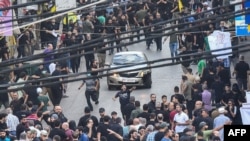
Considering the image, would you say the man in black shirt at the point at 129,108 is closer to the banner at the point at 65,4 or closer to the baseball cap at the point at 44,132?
the banner at the point at 65,4

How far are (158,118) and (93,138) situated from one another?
156 centimetres

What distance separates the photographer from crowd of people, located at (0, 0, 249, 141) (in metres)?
22.0

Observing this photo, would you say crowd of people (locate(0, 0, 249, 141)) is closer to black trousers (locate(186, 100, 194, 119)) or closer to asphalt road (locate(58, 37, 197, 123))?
black trousers (locate(186, 100, 194, 119))

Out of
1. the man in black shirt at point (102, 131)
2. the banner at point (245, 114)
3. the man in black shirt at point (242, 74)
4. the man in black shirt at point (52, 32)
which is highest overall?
the man in black shirt at point (52, 32)

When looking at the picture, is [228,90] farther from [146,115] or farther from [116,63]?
[116,63]

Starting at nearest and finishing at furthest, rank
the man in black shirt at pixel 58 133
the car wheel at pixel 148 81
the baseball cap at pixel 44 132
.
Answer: the baseball cap at pixel 44 132 < the man in black shirt at pixel 58 133 < the car wheel at pixel 148 81

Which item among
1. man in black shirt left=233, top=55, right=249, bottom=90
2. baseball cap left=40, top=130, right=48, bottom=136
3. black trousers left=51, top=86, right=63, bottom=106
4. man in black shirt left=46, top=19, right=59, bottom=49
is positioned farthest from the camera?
man in black shirt left=46, top=19, right=59, bottom=49

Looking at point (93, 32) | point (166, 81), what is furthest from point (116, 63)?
point (93, 32)

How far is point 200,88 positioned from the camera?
27.6m

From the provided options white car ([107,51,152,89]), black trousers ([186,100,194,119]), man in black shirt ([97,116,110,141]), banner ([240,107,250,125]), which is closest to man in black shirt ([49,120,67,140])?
man in black shirt ([97,116,110,141])

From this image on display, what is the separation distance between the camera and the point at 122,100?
1089 inches

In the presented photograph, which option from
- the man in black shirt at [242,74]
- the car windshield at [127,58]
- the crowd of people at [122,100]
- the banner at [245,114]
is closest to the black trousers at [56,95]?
the crowd of people at [122,100]

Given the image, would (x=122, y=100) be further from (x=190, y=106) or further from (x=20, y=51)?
(x=20, y=51)

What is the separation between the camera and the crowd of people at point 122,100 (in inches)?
864
